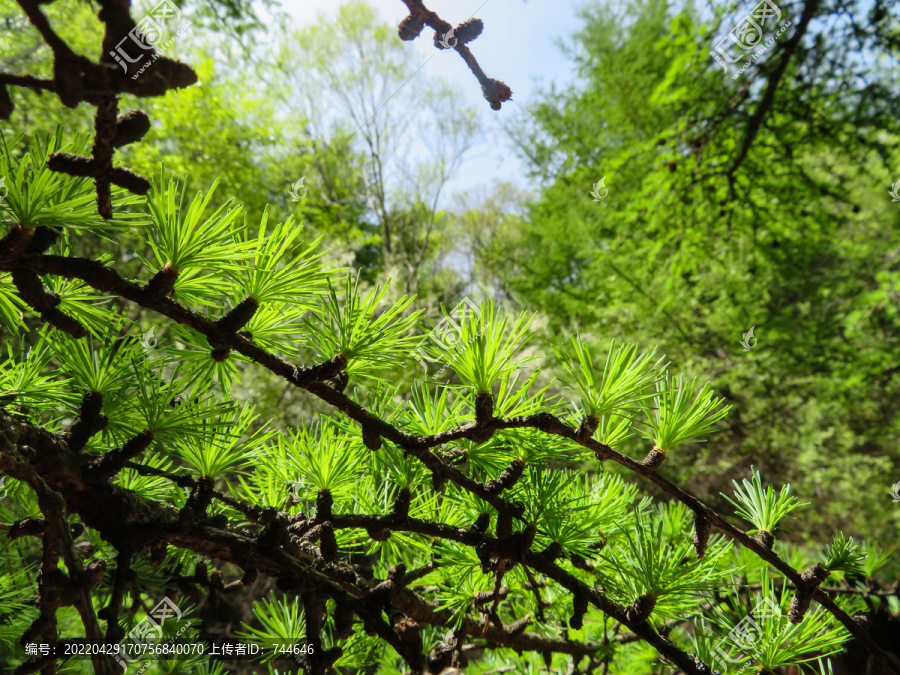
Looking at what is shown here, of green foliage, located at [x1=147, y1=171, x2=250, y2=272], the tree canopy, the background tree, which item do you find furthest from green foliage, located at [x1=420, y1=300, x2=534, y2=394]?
the background tree

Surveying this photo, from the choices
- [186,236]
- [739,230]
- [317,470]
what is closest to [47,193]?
[186,236]

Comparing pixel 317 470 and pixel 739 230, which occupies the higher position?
pixel 739 230

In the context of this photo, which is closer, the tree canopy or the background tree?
the tree canopy

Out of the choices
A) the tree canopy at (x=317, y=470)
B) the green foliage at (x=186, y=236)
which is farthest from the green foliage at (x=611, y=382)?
the green foliage at (x=186, y=236)

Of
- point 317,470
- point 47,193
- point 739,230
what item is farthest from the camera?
point 739,230

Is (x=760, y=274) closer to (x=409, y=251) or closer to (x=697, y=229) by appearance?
(x=697, y=229)

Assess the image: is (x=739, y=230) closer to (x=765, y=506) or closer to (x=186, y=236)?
(x=765, y=506)

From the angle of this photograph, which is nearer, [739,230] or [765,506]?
[765,506]

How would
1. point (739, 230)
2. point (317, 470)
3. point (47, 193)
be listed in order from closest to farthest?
point (47, 193) < point (317, 470) < point (739, 230)

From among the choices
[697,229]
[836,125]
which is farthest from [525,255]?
[836,125]

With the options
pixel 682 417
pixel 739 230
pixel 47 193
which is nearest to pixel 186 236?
pixel 47 193

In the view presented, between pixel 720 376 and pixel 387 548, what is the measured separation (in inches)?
89.3

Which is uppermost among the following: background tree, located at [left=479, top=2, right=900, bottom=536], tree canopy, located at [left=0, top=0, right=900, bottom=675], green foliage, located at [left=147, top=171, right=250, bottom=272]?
background tree, located at [left=479, top=2, right=900, bottom=536]

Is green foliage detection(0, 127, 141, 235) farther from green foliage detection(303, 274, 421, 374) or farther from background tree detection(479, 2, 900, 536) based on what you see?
background tree detection(479, 2, 900, 536)
